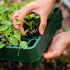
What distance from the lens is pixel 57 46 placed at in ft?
4.12

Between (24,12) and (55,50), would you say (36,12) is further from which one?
(55,50)

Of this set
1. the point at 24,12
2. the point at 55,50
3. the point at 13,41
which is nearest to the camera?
the point at 13,41

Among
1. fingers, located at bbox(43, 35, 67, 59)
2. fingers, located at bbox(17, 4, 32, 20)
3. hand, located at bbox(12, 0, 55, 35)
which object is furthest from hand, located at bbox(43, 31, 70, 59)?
fingers, located at bbox(17, 4, 32, 20)

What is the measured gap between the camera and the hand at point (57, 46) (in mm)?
1171

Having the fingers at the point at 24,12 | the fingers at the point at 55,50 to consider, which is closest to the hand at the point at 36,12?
the fingers at the point at 24,12

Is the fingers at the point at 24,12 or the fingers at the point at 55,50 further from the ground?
the fingers at the point at 24,12

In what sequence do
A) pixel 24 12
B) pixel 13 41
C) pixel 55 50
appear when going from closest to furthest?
pixel 13 41, pixel 24 12, pixel 55 50

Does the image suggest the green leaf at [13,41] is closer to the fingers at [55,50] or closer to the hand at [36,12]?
the hand at [36,12]

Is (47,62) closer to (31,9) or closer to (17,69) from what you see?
(17,69)

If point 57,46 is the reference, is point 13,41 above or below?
above

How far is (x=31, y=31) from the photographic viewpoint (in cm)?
111

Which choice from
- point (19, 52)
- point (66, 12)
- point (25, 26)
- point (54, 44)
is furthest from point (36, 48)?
point (66, 12)

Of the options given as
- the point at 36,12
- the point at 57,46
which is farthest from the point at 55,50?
the point at 36,12

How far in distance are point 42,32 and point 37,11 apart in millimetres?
191
